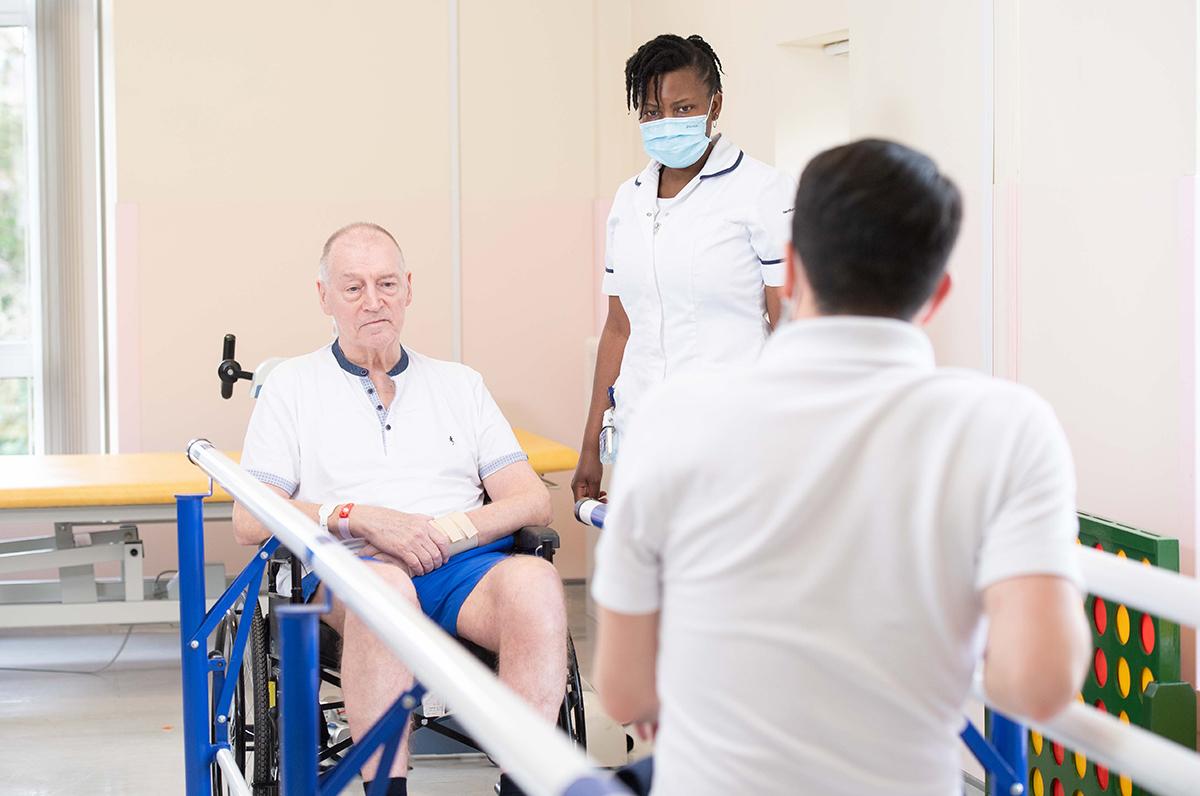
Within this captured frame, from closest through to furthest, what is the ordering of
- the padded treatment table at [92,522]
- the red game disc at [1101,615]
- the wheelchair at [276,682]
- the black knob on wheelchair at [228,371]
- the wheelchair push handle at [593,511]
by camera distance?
the wheelchair push handle at [593,511] → the red game disc at [1101,615] → the wheelchair at [276,682] → the padded treatment table at [92,522] → the black knob on wheelchair at [228,371]

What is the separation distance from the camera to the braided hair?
2.65 metres

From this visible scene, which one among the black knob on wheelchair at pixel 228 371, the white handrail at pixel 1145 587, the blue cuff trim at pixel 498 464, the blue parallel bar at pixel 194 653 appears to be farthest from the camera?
the black knob on wheelchair at pixel 228 371

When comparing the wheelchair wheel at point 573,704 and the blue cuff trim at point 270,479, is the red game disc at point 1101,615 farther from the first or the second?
the blue cuff trim at point 270,479

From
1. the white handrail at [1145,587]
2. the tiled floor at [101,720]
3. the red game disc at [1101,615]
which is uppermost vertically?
the white handrail at [1145,587]

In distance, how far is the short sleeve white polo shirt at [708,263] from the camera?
2.64 metres

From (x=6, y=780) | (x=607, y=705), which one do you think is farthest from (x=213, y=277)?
(x=607, y=705)

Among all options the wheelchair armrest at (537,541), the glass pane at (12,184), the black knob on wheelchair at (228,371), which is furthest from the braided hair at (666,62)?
the glass pane at (12,184)

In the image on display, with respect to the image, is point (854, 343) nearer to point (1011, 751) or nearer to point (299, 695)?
point (1011, 751)

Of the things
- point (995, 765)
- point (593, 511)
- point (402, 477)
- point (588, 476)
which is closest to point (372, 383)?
point (402, 477)

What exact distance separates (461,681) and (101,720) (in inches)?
123

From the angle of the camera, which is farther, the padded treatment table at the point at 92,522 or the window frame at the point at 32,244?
the window frame at the point at 32,244

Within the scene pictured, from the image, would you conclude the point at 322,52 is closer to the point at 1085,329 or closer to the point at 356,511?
the point at 356,511

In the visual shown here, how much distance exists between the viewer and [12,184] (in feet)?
17.0

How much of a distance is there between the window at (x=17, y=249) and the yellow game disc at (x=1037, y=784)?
401 cm
